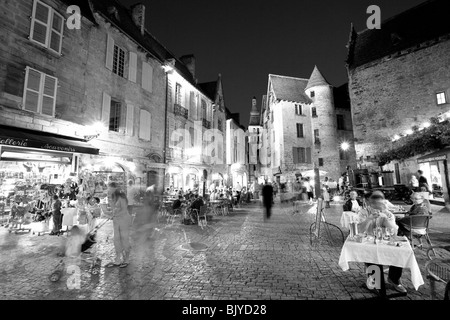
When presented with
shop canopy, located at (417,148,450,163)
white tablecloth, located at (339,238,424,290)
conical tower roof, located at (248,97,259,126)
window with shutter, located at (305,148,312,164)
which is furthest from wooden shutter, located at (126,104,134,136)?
conical tower roof, located at (248,97,259,126)

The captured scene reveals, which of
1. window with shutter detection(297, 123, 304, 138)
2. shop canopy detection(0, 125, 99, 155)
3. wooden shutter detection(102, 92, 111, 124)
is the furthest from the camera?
window with shutter detection(297, 123, 304, 138)

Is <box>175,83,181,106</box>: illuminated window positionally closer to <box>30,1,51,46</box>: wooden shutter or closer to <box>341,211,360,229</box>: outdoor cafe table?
<box>30,1,51,46</box>: wooden shutter

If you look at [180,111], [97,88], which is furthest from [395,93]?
[97,88]

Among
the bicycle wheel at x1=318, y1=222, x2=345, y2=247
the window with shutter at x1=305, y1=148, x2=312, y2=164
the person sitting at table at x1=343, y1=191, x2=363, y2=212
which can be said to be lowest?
the bicycle wheel at x1=318, y1=222, x2=345, y2=247

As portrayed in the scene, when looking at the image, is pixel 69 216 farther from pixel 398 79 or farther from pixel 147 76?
pixel 398 79

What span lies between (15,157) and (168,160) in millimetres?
8054

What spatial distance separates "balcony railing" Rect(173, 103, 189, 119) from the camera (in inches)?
649

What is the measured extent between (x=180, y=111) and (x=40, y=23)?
9.05 metres

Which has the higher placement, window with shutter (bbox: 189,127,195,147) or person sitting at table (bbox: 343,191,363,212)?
window with shutter (bbox: 189,127,195,147)

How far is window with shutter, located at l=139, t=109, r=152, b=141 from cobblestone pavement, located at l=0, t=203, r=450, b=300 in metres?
7.57

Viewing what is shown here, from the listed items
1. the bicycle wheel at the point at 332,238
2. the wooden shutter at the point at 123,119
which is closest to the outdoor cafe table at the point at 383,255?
the bicycle wheel at the point at 332,238
